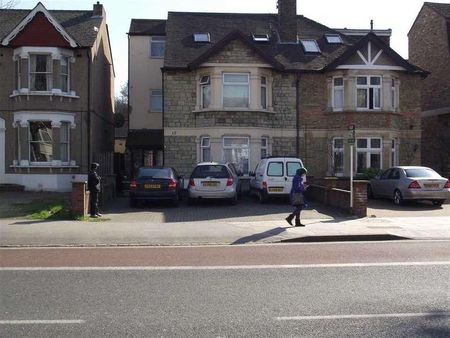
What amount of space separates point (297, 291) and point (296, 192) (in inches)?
290

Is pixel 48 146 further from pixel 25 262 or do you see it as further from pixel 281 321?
pixel 281 321

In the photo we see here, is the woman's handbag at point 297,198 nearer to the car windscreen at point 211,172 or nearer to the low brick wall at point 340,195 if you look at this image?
the low brick wall at point 340,195

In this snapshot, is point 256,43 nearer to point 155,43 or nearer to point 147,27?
point 155,43

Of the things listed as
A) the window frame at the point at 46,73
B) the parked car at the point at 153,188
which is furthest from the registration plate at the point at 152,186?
the window frame at the point at 46,73

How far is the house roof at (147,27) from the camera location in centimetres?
3339

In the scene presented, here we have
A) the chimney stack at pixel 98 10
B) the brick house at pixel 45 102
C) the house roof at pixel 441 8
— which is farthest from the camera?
the house roof at pixel 441 8

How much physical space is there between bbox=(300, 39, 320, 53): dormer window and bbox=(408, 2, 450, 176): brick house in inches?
350

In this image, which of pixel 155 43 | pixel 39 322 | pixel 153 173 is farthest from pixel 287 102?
pixel 39 322

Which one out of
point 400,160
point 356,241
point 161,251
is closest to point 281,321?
point 161,251

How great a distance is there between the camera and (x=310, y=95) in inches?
1069

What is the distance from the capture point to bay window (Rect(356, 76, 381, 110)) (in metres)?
26.7

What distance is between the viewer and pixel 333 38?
2956cm

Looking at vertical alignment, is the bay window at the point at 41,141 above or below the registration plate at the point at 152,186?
above

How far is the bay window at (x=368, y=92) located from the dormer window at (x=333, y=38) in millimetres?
3462
